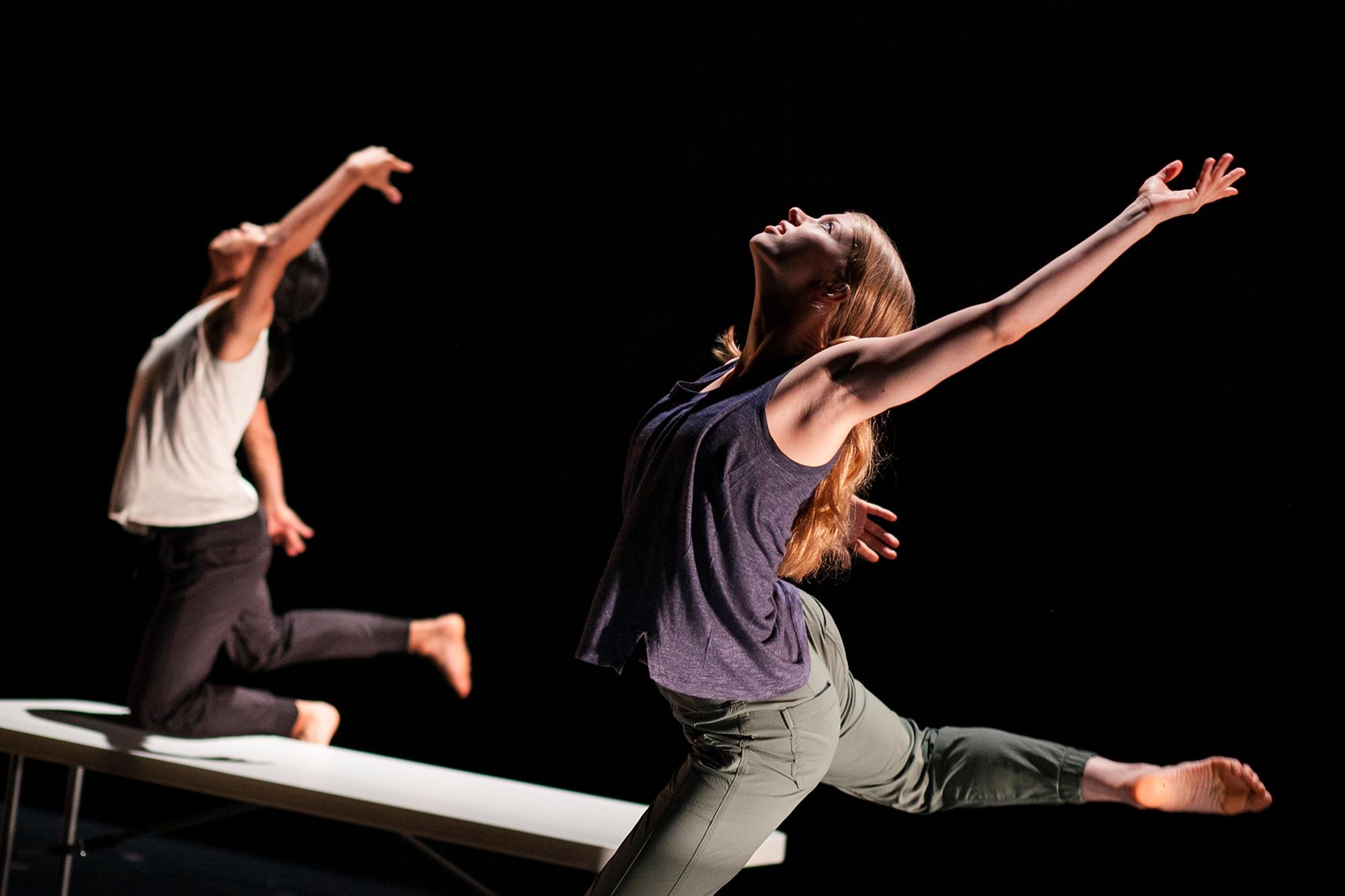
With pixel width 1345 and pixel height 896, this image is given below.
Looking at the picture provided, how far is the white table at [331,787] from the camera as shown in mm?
2266

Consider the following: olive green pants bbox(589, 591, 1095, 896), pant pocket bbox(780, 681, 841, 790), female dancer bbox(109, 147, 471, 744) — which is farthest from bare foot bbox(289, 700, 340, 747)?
pant pocket bbox(780, 681, 841, 790)

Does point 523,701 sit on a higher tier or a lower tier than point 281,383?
lower

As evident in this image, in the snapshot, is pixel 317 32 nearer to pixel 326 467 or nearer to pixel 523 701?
pixel 326 467

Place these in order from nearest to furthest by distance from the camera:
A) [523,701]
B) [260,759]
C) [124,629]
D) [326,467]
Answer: [260,759] < [523,701] < [326,467] < [124,629]

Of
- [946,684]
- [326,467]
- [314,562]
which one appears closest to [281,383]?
[326,467]

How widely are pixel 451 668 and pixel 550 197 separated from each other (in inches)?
52.7

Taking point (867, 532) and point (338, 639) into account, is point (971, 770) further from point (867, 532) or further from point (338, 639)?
point (338, 639)

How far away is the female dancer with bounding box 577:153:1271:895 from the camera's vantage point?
1723mm

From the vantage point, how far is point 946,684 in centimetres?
295

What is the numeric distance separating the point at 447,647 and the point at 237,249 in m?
1.32

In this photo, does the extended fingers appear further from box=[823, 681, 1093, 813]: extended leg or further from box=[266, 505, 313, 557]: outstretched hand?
box=[266, 505, 313, 557]: outstretched hand

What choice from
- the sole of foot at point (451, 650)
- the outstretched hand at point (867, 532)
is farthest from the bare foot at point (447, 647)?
the outstretched hand at point (867, 532)

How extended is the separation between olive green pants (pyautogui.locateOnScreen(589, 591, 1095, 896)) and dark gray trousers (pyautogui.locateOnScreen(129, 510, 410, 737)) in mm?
1620

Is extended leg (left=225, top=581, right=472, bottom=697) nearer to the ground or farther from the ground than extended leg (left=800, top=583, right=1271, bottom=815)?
nearer to the ground
